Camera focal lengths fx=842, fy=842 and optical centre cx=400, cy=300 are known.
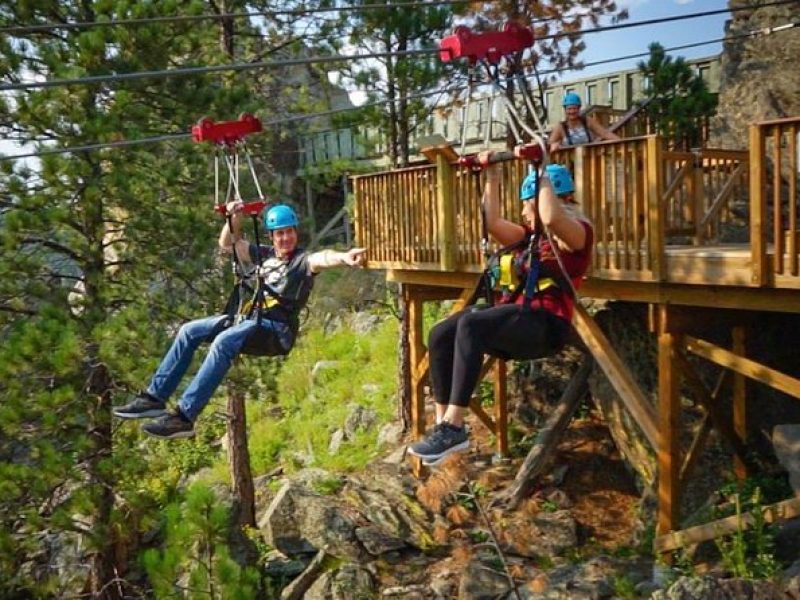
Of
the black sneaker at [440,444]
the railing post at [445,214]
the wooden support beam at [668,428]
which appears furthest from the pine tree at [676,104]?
the black sneaker at [440,444]

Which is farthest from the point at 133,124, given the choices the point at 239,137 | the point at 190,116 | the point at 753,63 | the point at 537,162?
the point at 753,63

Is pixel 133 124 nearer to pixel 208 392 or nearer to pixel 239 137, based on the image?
pixel 239 137

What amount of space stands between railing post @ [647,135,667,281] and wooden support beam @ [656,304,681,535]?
2.11 ft

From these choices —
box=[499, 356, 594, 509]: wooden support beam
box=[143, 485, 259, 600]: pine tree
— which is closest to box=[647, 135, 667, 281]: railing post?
box=[499, 356, 594, 509]: wooden support beam

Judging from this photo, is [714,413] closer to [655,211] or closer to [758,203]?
[655,211]

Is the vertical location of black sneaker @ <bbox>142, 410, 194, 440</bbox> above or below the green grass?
above

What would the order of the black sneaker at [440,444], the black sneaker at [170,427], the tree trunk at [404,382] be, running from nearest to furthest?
1. the black sneaker at [440,444]
2. the black sneaker at [170,427]
3. the tree trunk at [404,382]

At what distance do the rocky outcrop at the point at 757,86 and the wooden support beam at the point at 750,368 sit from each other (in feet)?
18.4

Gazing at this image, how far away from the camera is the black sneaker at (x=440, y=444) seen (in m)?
4.56

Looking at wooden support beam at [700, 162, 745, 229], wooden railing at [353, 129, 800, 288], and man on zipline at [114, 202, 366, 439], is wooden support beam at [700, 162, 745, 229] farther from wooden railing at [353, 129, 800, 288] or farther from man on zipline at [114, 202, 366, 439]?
man on zipline at [114, 202, 366, 439]

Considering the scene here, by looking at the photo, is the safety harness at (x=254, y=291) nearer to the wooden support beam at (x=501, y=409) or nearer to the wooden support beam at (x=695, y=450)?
the wooden support beam at (x=695, y=450)

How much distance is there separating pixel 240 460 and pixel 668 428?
6.65 meters

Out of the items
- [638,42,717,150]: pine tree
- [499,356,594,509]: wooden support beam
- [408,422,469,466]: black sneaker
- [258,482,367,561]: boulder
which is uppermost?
[638,42,717,150]: pine tree

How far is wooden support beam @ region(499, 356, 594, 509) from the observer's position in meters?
10.5
